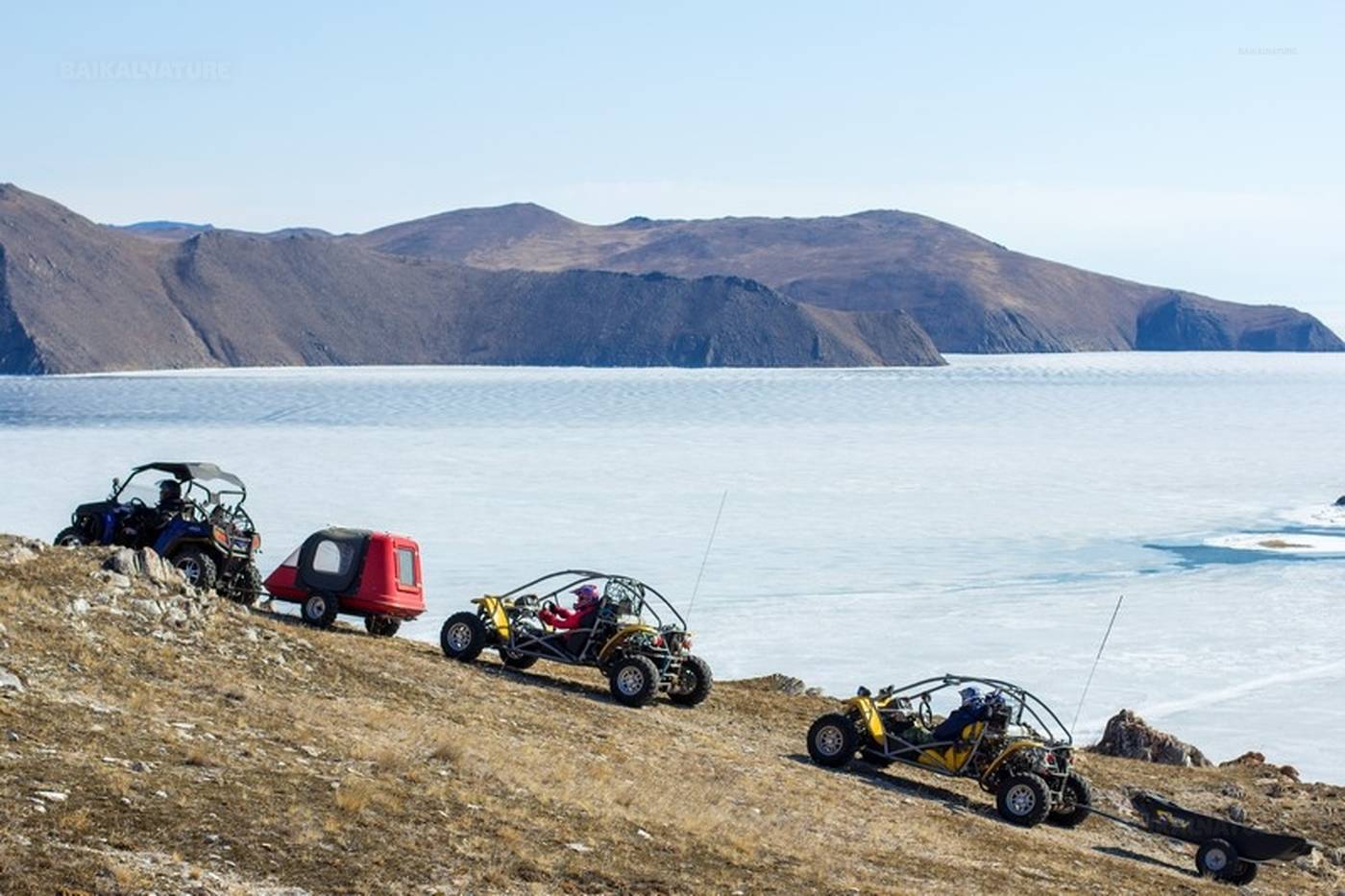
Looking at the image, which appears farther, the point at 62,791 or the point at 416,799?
the point at 416,799

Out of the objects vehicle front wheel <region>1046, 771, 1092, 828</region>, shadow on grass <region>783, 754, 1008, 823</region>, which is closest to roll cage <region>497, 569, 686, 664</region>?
shadow on grass <region>783, 754, 1008, 823</region>

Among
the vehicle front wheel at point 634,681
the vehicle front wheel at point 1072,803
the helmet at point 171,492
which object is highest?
the helmet at point 171,492

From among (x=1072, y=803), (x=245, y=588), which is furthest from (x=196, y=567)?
(x=1072, y=803)

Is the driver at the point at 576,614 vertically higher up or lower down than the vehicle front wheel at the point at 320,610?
higher up

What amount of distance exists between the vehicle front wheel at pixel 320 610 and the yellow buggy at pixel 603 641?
1.49 metres

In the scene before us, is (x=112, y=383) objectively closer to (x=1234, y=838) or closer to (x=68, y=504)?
(x=68, y=504)

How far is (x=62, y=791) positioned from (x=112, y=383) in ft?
510

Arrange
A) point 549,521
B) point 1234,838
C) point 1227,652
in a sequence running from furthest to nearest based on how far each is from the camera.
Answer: point 549,521 < point 1227,652 < point 1234,838

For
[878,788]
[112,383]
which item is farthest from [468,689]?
[112,383]

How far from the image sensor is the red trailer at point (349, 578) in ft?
68.4

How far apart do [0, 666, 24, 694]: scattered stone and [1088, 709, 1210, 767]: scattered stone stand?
14561mm

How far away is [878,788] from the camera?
17375 millimetres

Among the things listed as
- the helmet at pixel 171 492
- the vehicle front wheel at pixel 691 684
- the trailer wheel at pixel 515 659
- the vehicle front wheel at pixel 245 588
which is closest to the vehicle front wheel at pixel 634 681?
the vehicle front wheel at pixel 691 684

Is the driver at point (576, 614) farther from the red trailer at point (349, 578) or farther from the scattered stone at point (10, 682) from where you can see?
the scattered stone at point (10, 682)
